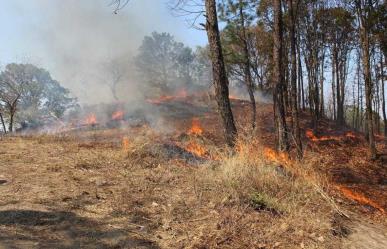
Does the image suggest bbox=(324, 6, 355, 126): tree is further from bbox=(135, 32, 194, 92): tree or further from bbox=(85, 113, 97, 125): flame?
bbox=(135, 32, 194, 92): tree

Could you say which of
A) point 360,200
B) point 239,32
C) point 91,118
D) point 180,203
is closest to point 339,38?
point 239,32

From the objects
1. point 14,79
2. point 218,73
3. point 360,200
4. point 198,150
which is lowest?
point 360,200

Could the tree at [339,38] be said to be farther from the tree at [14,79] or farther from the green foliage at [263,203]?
the tree at [14,79]

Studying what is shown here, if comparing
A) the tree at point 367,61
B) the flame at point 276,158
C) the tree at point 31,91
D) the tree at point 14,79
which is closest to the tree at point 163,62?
the tree at point 31,91

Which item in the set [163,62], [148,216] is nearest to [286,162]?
[148,216]

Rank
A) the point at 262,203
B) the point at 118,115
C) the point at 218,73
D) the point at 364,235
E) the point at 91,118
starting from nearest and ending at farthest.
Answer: the point at 364,235
the point at 262,203
the point at 218,73
the point at 118,115
the point at 91,118

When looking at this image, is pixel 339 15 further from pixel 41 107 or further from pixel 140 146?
pixel 41 107

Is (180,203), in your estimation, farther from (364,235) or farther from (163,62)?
(163,62)

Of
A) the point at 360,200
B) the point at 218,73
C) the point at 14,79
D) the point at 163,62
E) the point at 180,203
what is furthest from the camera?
the point at 163,62

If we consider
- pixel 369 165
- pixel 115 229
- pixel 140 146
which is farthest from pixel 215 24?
pixel 369 165

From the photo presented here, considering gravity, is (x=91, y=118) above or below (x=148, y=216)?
above

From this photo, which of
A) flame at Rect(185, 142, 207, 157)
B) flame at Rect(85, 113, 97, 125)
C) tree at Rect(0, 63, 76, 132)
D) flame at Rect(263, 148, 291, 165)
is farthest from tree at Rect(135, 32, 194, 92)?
flame at Rect(263, 148, 291, 165)

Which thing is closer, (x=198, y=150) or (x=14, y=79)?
(x=198, y=150)

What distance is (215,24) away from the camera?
809 cm
